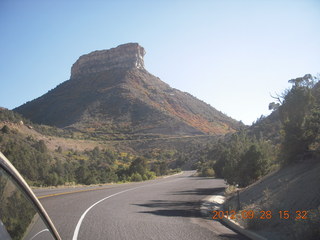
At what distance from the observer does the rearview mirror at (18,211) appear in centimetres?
285

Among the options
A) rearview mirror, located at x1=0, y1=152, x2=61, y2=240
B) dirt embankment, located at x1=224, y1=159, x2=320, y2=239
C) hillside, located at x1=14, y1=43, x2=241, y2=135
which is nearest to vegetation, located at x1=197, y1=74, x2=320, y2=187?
dirt embankment, located at x1=224, y1=159, x2=320, y2=239

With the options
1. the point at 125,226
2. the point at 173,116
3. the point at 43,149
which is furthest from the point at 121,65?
the point at 125,226

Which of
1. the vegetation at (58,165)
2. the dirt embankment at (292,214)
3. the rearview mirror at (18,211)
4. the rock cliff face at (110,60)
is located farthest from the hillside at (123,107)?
the rearview mirror at (18,211)

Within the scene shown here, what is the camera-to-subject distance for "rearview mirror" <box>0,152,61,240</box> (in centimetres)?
285

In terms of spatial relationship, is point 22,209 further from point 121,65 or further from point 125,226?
point 121,65

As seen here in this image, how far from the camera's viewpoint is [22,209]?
314 cm

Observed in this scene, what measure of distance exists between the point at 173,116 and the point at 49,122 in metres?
35.5

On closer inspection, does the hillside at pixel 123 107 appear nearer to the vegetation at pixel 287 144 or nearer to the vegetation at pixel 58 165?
the vegetation at pixel 58 165

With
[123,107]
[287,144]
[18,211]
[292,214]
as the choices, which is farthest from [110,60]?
[18,211]

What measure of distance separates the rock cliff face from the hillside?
0.52 metres

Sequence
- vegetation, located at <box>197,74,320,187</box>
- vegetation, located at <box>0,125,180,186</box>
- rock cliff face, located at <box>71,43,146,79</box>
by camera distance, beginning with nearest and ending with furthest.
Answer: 1. vegetation, located at <box>197,74,320,187</box>
2. vegetation, located at <box>0,125,180,186</box>
3. rock cliff face, located at <box>71,43,146,79</box>

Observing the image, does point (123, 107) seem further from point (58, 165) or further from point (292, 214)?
point (292, 214)

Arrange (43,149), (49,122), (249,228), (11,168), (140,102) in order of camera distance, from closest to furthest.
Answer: (11,168)
(249,228)
(43,149)
(49,122)
(140,102)

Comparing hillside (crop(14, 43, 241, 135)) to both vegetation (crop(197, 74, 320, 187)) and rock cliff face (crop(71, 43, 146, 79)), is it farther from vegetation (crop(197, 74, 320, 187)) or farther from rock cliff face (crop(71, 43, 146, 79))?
vegetation (crop(197, 74, 320, 187))
